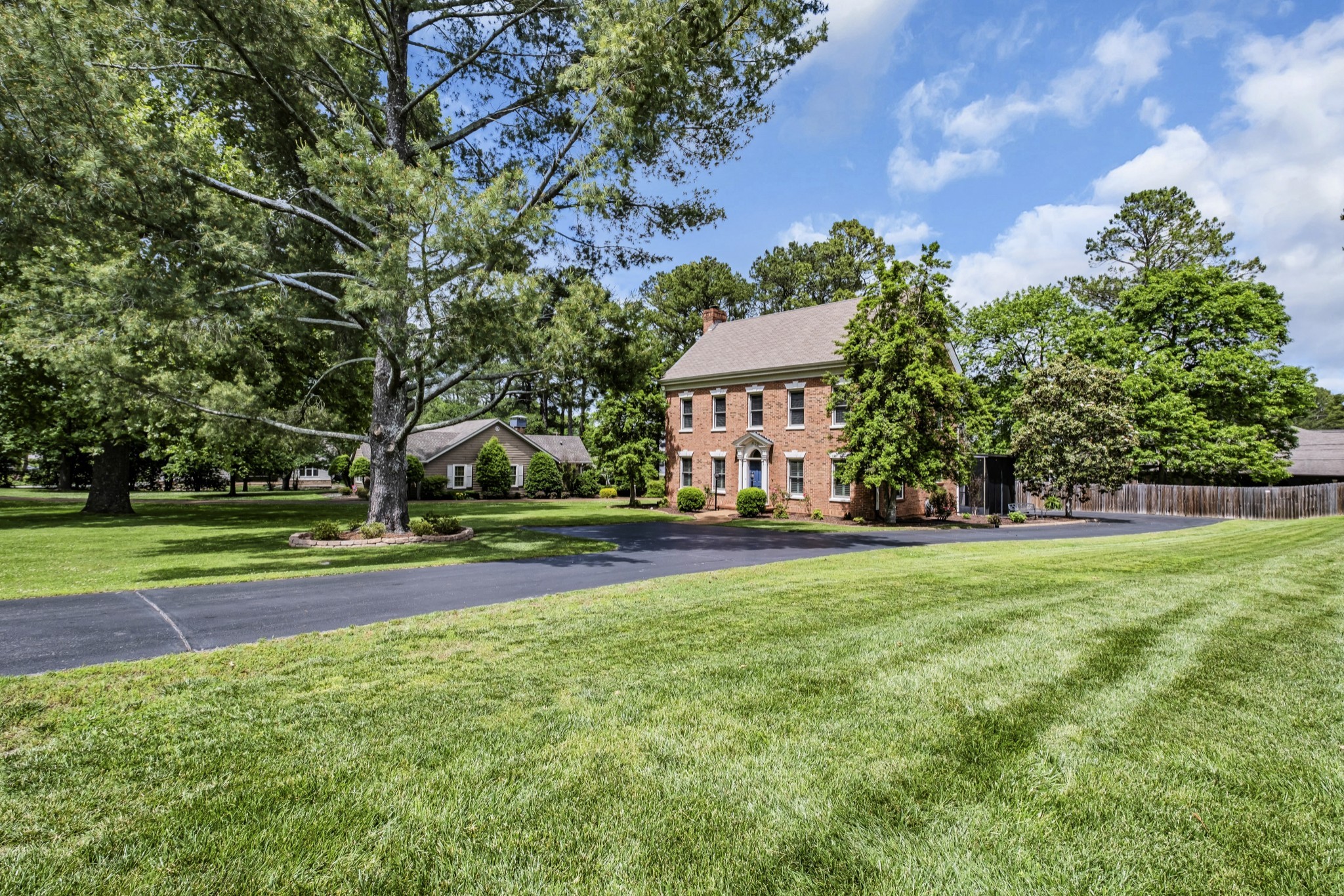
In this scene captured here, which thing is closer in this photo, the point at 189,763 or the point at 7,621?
A: the point at 189,763

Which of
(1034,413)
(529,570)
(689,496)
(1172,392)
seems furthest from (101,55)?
(1172,392)

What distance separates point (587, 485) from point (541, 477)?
3247 mm

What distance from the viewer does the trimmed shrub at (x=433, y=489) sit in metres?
39.9

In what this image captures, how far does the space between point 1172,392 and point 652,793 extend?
39.5m

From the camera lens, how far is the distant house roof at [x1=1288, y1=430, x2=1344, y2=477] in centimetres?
3594

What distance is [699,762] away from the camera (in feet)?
11.4

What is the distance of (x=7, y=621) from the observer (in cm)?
694

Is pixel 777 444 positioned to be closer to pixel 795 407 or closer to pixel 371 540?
pixel 795 407

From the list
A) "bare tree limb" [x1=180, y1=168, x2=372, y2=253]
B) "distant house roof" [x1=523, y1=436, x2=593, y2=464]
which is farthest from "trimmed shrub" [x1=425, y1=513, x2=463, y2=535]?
"distant house roof" [x1=523, y1=436, x2=593, y2=464]

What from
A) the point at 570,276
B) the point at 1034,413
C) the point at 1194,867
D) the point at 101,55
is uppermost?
the point at 101,55

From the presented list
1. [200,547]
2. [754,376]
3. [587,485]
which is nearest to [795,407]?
[754,376]

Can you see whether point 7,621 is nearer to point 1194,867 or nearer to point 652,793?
point 652,793

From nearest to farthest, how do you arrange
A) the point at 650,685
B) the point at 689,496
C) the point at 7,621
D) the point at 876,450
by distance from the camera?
the point at 650,685
the point at 7,621
the point at 876,450
the point at 689,496

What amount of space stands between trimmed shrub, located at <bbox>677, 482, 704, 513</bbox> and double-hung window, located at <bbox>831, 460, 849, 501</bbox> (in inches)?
236
